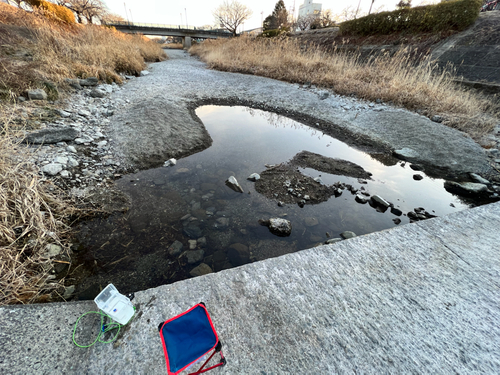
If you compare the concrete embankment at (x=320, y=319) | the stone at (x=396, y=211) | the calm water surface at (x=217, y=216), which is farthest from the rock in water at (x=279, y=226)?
the stone at (x=396, y=211)

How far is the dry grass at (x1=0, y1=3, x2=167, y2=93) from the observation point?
3.77 m

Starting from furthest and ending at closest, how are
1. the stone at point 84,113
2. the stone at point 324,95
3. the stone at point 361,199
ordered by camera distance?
the stone at point 324,95, the stone at point 84,113, the stone at point 361,199

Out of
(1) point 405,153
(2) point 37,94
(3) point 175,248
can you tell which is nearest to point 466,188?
(1) point 405,153

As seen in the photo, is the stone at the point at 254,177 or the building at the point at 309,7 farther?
the building at the point at 309,7

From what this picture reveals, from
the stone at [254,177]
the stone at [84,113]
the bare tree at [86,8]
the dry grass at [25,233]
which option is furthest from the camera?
the bare tree at [86,8]

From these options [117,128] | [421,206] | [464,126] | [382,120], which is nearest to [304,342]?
[421,206]

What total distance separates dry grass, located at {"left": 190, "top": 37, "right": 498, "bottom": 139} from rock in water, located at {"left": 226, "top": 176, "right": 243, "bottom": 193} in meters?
5.12

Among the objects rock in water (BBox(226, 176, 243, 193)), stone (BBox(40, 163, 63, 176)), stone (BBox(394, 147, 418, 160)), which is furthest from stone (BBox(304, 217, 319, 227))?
stone (BBox(40, 163, 63, 176))

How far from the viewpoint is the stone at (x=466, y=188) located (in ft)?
9.68

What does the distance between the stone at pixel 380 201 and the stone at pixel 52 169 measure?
387 cm

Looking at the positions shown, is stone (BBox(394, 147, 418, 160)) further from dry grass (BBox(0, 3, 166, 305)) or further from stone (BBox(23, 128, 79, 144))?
stone (BBox(23, 128, 79, 144))

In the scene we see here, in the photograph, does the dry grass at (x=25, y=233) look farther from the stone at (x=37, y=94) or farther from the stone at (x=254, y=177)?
the stone at (x=37, y=94)

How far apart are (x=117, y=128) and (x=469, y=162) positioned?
6.19 meters

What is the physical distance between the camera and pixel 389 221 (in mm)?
2387
